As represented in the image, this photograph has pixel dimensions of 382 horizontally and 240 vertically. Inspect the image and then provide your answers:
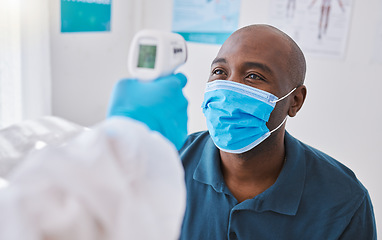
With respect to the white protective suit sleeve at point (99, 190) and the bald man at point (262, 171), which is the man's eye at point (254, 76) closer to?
the bald man at point (262, 171)

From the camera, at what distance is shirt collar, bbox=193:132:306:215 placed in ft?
3.68

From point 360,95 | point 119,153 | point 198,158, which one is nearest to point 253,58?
point 198,158

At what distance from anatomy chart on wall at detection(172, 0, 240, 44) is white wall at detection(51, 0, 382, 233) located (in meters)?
0.08

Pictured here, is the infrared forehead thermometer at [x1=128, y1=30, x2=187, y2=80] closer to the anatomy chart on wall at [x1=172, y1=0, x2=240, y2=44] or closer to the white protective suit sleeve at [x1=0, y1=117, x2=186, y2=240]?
the white protective suit sleeve at [x1=0, y1=117, x2=186, y2=240]

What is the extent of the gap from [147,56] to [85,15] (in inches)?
77.4

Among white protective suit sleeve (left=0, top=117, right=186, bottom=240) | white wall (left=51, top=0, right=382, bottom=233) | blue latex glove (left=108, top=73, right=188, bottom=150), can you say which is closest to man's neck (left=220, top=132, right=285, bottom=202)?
blue latex glove (left=108, top=73, right=188, bottom=150)

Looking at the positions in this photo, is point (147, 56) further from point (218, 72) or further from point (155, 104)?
point (218, 72)

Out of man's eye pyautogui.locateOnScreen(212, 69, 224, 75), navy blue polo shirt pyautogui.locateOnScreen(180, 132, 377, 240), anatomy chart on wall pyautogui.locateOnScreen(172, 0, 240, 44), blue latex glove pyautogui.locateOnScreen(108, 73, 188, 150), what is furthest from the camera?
anatomy chart on wall pyautogui.locateOnScreen(172, 0, 240, 44)

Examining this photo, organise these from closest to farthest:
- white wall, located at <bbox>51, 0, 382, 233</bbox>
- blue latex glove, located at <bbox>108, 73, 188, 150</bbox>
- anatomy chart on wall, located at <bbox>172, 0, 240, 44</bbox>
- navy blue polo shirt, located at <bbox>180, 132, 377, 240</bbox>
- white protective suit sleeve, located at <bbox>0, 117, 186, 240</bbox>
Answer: white protective suit sleeve, located at <bbox>0, 117, 186, 240</bbox>, blue latex glove, located at <bbox>108, 73, 188, 150</bbox>, navy blue polo shirt, located at <bbox>180, 132, 377, 240</bbox>, white wall, located at <bbox>51, 0, 382, 233</bbox>, anatomy chart on wall, located at <bbox>172, 0, 240, 44</bbox>

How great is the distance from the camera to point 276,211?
1.12m

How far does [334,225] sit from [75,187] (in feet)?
3.05

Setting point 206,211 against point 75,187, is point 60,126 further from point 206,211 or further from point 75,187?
point 75,187

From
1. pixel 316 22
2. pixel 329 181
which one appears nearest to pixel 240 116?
pixel 329 181

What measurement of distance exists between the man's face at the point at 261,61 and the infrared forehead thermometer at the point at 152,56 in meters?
0.44
